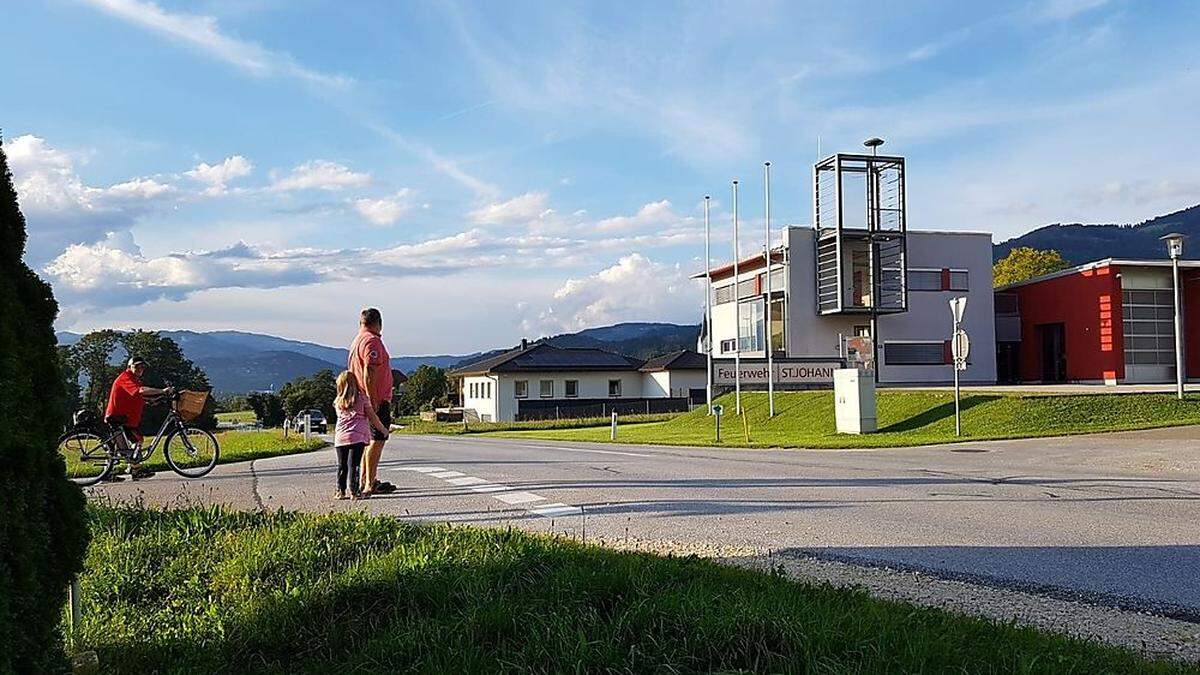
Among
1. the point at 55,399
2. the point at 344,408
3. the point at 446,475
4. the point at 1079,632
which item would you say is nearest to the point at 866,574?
the point at 1079,632

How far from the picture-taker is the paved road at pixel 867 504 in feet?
24.3

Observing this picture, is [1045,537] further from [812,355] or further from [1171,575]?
[812,355]

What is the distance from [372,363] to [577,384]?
6284 centimetres

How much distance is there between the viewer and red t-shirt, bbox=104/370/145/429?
552 inches

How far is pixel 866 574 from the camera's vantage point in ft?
22.4

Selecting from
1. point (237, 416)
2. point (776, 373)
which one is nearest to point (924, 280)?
point (776, 373)

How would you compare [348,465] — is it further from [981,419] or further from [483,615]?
[981,419]

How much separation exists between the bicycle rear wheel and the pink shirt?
508cm

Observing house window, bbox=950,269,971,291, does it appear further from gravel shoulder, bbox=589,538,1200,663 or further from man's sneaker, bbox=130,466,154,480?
gravel shoulder, bbox=589,538,1200,663

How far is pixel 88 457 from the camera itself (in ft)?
45.1

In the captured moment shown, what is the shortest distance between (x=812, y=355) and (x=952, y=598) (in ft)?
147

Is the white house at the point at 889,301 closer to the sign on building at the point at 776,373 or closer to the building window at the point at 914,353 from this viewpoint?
the building window at the point at 914,353

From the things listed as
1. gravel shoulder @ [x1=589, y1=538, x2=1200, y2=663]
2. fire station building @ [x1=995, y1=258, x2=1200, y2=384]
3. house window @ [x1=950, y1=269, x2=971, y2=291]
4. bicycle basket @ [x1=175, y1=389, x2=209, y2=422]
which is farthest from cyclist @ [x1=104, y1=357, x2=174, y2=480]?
house window @ [x1=950, y1=269, x2=971, y2=291]

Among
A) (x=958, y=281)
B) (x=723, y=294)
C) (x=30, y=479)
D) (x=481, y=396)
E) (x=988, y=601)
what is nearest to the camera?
(x=30, y=479)
